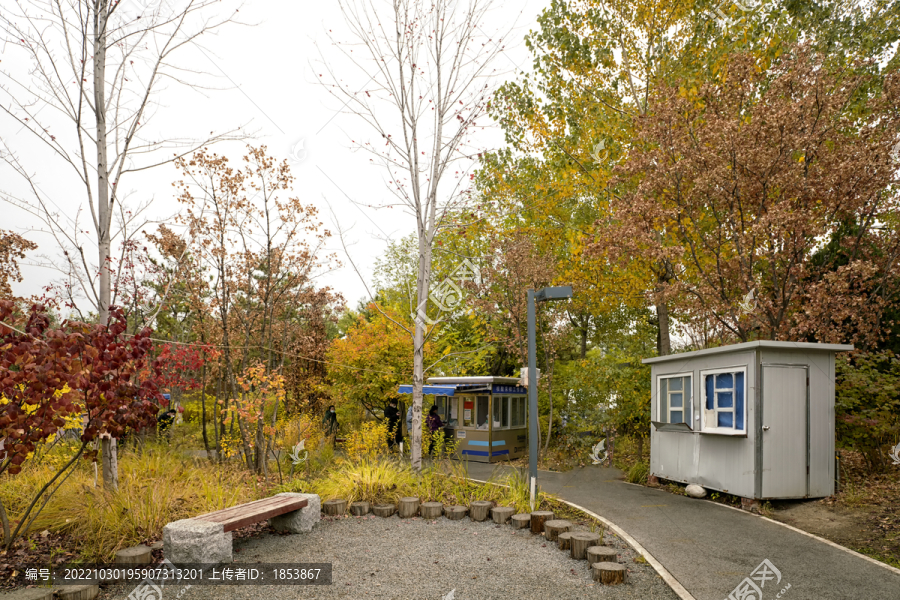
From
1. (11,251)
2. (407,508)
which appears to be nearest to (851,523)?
(407,508)

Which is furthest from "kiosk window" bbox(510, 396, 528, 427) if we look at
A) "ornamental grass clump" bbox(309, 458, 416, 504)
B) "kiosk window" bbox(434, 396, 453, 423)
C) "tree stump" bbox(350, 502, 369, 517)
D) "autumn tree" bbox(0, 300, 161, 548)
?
"autumn tree" bbox(0, 300, 161, 548)

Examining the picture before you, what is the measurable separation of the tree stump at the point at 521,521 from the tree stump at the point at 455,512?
2.38 ft

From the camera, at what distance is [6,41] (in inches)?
259

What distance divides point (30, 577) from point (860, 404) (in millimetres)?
11461

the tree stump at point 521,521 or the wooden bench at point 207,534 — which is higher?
the wooden bench at point 207,534

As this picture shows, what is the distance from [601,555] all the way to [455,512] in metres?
2.46

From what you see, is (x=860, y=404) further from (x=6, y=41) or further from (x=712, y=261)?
(x=6, y=41)

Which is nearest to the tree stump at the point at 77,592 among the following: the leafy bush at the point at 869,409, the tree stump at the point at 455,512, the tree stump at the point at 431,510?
the tree stump at the point at 431,510

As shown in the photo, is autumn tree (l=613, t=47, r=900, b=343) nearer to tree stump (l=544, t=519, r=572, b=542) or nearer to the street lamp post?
the street lamp post

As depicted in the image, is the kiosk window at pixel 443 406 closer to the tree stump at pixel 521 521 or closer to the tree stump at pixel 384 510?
the tree stump at pixel 384 510

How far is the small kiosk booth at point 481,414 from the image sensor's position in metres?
15.5

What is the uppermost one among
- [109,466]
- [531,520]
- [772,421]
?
[772,421]

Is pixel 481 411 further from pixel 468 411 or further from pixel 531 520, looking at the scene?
pixel 531 520

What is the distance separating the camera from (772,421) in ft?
27.7
